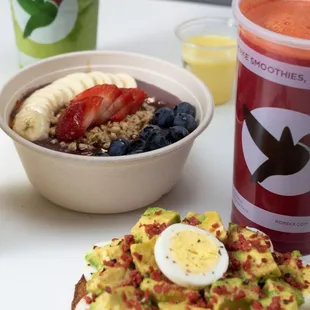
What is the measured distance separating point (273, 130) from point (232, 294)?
0.22m

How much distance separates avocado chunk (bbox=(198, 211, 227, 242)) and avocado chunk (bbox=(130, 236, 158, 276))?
0.07 m

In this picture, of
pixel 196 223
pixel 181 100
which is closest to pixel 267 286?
pixel 196 223

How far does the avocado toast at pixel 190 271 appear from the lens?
78cm

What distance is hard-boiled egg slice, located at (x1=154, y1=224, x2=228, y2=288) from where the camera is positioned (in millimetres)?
786

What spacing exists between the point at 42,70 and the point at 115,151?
0.26 meters

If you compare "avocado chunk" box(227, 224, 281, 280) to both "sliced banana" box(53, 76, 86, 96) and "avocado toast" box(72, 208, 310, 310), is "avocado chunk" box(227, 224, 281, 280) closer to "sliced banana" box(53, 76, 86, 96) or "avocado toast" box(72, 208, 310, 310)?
"avocado toast" box(72, 208, 310, 310)

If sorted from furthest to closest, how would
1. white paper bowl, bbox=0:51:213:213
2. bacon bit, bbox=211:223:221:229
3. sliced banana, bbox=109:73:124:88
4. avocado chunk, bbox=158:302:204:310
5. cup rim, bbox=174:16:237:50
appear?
cup rim, bbox=174:16:237:50 < sliced banana, bbox=109:73:124:88 < white paper bowl, bbox=0:51:213:213 < bacon bit, bbox=211:223:221:229 < avocado chunk, bbox=158:302:204:310

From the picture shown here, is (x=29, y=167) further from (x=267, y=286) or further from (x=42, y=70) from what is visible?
(x=267, y=286)

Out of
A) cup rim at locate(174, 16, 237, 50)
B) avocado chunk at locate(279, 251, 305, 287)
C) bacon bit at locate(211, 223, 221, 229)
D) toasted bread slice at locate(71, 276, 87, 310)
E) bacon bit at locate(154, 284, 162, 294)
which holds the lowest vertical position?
toasted bread slice at locate(71, 276, 87, 310)

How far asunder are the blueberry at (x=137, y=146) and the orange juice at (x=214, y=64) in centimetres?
32

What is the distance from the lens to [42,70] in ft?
3.91

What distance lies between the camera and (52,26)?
1.35m

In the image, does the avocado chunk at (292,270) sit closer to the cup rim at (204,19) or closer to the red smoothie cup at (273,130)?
the red smoothie cup at (273,130)

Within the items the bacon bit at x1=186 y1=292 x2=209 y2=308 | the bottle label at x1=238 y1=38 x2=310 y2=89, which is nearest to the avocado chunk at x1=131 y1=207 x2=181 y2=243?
the bacon bit at x1=186 y1=292 x2=209 y2=308
